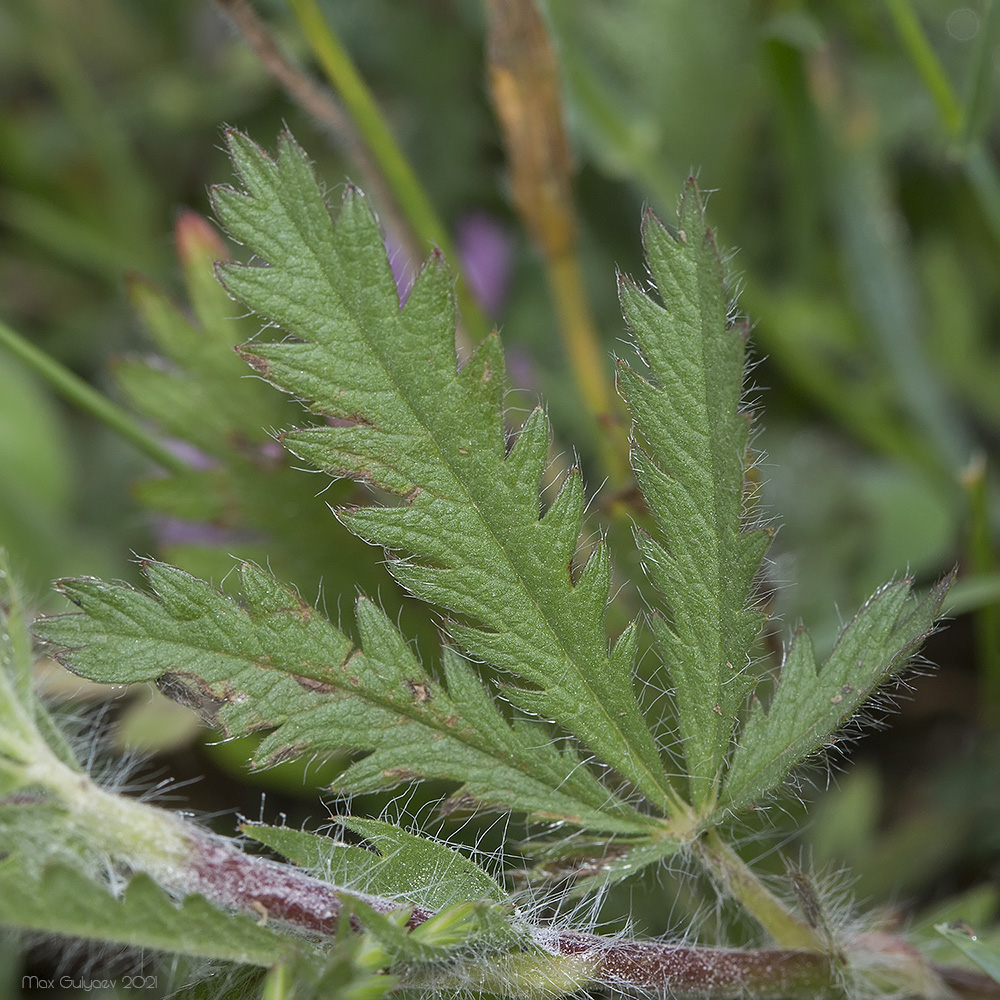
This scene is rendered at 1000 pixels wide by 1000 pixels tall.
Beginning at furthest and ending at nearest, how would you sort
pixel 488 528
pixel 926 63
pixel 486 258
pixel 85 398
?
pixel 486 258 → pixel 926 63 → pixel 85 398 → pixel 488 528

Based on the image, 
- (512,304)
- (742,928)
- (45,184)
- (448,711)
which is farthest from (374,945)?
(45,184)

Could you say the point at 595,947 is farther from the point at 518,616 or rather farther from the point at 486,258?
the point at 486,258

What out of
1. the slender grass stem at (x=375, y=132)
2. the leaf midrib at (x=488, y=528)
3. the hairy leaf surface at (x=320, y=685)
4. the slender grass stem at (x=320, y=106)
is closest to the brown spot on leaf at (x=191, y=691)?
the hairy leaf surface at (x=320, y=685)

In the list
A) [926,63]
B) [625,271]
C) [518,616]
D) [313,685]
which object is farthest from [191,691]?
[625,271]

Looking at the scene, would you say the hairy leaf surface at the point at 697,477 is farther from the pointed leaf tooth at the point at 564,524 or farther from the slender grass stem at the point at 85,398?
the slender grass stem at the point at 85,398

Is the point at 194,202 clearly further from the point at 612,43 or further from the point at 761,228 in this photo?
the point at 761,228
